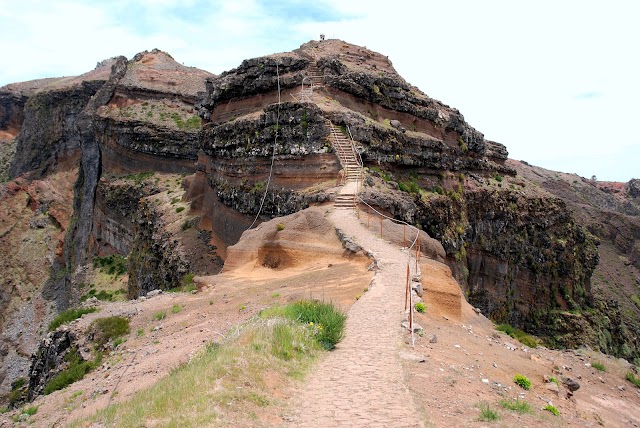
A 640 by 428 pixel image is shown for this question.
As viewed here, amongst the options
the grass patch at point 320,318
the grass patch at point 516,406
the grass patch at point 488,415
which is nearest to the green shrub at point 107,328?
the grass patch at point 320,318

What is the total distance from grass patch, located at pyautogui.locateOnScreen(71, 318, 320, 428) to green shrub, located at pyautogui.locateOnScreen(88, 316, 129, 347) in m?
7.80

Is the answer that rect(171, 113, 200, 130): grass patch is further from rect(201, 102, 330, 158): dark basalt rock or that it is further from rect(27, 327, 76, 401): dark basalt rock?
rect(27, 327, 76, 401): dark basalt rock

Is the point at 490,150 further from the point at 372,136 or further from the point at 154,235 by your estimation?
the point at 154,235

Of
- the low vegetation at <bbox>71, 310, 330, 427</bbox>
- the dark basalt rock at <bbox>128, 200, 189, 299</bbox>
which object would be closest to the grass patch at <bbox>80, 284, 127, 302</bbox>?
the dark basalt rock at <bbox>128, 200, 189, 299</bbox>

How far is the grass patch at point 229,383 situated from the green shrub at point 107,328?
7.80m

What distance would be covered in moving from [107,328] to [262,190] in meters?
11.3

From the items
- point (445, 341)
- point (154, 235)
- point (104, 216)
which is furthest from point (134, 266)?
point (445, 341)

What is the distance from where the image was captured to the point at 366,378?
828 centimetres

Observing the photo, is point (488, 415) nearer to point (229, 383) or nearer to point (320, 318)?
point (229, 383)

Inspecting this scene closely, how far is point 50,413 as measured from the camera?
11.8 metres

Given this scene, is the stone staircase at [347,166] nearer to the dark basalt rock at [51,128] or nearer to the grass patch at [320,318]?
the grass patch at [320,318]

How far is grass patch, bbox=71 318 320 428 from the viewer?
21.8 feet

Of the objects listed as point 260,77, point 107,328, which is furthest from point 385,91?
point 107,328

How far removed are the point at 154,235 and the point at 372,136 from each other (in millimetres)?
18248
